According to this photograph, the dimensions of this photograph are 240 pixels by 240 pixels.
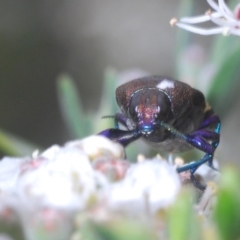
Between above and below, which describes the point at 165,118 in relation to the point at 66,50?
below

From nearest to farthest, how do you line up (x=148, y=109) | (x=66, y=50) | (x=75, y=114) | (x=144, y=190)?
(x=144, y=190) → (x=148, y=109) → (x=75, y=114) → (x=66, y=50)

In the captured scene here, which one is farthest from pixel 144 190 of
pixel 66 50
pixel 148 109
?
pixel 66 50

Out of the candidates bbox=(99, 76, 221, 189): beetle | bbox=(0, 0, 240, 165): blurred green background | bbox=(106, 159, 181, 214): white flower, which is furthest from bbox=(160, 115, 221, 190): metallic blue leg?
bbox=(0, 0, 240, 165): blurred green background

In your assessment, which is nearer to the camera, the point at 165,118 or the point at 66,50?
the point at 165,118

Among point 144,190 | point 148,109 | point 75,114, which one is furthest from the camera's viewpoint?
point 75,114

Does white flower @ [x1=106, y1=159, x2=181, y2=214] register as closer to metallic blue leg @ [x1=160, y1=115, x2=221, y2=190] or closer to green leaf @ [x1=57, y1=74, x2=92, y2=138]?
→ metallic blue leg @ [x1=160, y1=115, x2=221, y2=190]

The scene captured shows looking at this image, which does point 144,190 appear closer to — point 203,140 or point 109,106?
point 203,140
